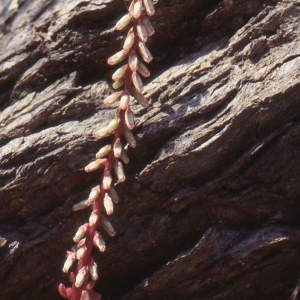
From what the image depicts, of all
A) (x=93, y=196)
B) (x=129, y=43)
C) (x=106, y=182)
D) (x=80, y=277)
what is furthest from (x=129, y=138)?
(x=80, y=277)

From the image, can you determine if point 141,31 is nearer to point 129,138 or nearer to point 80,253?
point 129,138

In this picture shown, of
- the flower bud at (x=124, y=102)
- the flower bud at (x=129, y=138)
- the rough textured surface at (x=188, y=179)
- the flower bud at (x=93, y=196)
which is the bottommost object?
the rough textured surface at (x=188, y=179)

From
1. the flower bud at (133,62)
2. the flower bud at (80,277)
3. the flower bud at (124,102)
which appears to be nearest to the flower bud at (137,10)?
the flower bud at (133,62)

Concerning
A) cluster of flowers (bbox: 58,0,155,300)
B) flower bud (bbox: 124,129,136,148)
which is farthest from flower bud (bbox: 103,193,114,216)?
flower bud (bbox: 124,129,136,148)

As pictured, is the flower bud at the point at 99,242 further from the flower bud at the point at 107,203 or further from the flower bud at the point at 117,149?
the flower bud at the point at 117,149

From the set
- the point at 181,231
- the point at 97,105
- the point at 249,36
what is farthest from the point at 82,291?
the point at 249,36

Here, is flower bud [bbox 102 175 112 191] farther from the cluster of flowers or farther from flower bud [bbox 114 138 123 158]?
flower bud [bbox 114 138 123 158]
